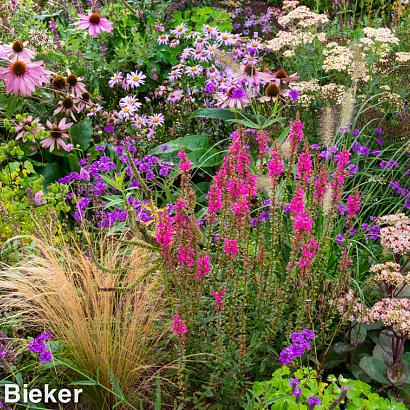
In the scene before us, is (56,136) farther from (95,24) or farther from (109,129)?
(95,24)

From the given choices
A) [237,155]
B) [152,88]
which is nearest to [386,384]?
[237,155]

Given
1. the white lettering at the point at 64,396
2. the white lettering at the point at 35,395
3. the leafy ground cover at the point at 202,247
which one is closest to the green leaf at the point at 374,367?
the leafy ground cover at the point at 202,247

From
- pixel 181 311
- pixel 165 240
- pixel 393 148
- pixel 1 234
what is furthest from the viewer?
pixel 393 148

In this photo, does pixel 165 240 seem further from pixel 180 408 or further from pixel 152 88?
pixel 152 88

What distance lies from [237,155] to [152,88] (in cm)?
308

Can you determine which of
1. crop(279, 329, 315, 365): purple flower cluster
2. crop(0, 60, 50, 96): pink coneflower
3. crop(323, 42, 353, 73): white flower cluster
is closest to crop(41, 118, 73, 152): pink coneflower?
crop(0, 60, 50, 96): pink coneflower

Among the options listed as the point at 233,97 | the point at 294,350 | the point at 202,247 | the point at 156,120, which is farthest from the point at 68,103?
the point at 294,350

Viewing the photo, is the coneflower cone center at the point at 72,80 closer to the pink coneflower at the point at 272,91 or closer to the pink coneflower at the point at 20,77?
the pink coneflower at the point at 20,77

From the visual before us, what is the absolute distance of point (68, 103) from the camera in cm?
470

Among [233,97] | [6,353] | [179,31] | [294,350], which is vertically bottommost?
[6,353]

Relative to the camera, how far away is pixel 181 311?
2764 millimetres

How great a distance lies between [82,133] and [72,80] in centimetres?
42

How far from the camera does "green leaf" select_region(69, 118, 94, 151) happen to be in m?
4.86

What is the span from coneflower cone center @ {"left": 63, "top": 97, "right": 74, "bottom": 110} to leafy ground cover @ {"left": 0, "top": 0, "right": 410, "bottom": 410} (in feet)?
0.04
